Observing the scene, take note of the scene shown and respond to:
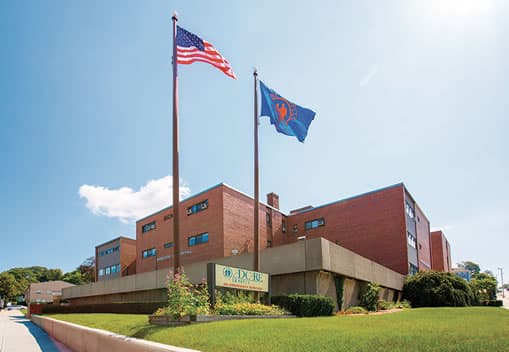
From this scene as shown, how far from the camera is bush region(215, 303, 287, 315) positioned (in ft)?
42.3

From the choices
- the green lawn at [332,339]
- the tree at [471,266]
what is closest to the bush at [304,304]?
the green lawn at [332,339]

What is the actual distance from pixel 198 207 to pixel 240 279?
73.1 feet

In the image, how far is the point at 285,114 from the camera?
19.9m

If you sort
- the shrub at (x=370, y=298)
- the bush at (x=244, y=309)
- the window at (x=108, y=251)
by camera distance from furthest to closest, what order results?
the window at (x=108, y=251)
the shrub at (x=370, y=298)
the bush at (x=244, y=309)

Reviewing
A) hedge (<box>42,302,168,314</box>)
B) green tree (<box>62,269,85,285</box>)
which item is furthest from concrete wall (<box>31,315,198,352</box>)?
green tree (<box>62,269,85,285</box>)

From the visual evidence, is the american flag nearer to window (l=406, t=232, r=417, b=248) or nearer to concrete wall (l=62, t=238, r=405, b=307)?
concrete wall (l=62, t=238, r=405, b=307)

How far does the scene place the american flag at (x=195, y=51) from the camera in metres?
16.5

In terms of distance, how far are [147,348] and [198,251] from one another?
28.3 metres

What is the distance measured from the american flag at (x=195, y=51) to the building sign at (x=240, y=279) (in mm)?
8330

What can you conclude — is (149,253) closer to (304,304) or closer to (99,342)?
(304,304)

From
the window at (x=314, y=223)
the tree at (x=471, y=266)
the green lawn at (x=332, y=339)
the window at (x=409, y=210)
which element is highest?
the window at (x=409, y=210)

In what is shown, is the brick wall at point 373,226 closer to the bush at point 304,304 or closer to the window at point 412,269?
the window at point 412,269

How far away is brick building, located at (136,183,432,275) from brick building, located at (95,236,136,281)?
35.9 feet

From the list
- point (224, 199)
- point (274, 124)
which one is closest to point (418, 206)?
point (224, 199)
